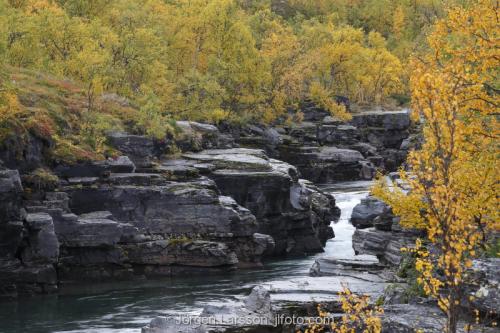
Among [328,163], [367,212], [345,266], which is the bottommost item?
[328,163]

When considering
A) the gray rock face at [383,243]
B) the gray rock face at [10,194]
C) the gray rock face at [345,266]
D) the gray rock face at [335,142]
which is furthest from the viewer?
the gray rock face at [335,142]

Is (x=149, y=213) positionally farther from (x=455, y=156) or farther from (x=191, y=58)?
(x=191, y=58)

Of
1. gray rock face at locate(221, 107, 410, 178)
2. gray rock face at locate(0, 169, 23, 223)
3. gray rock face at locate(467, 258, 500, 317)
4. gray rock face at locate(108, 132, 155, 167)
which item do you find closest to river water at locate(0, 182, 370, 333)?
gray rock face at locate(0, 169, 23, 223)

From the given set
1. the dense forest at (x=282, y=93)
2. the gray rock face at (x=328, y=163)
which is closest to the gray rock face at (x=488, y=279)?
the dense forest at (x=282, y=93)

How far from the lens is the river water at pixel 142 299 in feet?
84.8

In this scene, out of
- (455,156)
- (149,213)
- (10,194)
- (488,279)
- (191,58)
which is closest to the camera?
(455,156)

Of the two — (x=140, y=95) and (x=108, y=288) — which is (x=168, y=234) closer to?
(x=108, y=288)

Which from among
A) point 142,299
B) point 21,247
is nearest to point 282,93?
point 21,247

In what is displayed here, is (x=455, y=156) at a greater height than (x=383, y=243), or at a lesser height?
greater

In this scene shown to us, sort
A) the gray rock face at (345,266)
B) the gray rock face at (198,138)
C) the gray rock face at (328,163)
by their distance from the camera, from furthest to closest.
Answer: the gray rock face at (328,163) < the gray rock face at (198,138) < the gray rock face at (345,266)

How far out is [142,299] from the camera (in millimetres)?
33500

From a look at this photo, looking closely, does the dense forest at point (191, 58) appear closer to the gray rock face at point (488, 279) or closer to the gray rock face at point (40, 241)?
the gray rock face at point (40, 241)

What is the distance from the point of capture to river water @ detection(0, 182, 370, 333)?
84.8 feet

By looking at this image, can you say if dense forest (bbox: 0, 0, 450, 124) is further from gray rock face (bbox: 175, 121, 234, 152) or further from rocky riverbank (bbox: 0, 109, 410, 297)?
rocky riverbank (bbox: 0, 109, 410, 297)
